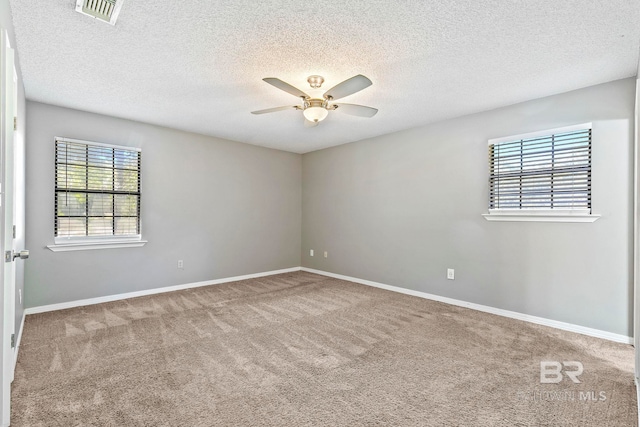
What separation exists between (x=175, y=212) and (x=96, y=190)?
1.01 meters

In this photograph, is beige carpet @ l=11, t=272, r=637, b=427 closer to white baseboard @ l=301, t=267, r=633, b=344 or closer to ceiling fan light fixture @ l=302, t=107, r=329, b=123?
white baseboard @ l=301, t=267, r=633, b=344

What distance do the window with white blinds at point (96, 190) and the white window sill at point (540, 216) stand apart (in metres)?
4.63

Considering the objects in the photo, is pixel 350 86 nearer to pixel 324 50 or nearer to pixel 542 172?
pixel 324 50

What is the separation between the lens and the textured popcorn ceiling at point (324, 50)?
1.96m

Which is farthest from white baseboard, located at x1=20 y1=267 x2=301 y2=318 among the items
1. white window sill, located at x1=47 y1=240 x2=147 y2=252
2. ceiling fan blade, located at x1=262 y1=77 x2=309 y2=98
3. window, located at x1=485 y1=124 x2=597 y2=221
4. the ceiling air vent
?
window, located at x1=485 y1=124 x2=597 y2=221

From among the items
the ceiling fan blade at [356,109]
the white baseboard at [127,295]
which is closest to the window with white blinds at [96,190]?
the white baseboard at [127,295]

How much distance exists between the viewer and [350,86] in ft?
8.05

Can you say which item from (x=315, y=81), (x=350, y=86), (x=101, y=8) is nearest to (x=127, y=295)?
(x=101, y=8)

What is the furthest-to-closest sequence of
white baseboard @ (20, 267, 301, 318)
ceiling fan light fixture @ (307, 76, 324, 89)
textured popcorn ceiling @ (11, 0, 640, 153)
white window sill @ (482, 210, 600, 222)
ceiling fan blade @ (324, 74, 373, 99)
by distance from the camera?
1. white baseboard @ (20, 267, 301, 318)
2. white window sill @ (482, 210, 600, 222)
3. ceiling fan light fixture @ (307, 76, 324, 89)
4. ceiling fan blade @ (324, 74, 373, 99)
5. textured popcorn ceiling @ (11, 0, 640, 153)

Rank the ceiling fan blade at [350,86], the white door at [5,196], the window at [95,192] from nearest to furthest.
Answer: the white door at [5,196] → the ceiling fan blade at [350,86] → the window at [95,192]

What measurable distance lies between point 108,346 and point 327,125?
351cm

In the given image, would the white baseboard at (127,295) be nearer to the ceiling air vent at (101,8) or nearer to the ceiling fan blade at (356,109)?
the ceiling air vent at (101,8)

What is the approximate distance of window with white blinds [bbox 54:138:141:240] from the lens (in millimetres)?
3756

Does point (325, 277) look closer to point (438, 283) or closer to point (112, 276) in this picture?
point (438, 283)
